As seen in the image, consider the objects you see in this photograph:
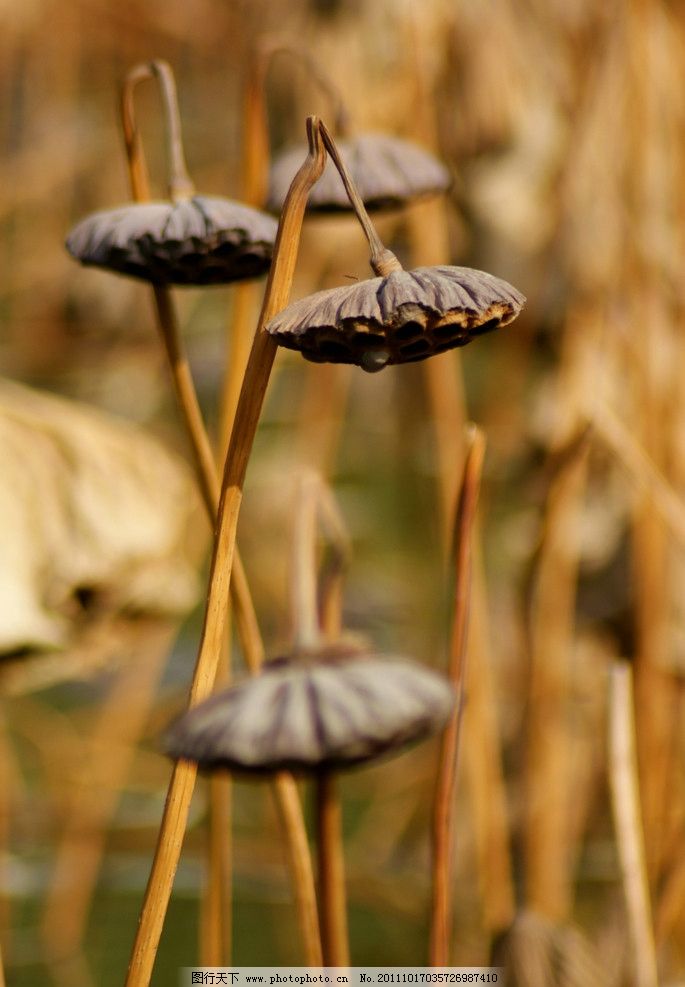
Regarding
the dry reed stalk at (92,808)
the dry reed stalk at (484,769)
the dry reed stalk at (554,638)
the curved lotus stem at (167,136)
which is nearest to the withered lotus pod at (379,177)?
the curved lotus stem at (167,136)

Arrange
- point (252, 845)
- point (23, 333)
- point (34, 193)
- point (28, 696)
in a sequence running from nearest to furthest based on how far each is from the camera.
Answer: point (252, 845) → point (28, 696) → point (23, 333) → point (34, 193)

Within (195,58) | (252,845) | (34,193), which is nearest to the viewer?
(252,845)

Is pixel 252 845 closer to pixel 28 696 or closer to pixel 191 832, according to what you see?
pixel 191 832

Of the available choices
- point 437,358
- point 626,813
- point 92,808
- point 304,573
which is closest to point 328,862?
point 304,573

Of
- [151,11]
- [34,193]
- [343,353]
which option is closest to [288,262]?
[343,353]

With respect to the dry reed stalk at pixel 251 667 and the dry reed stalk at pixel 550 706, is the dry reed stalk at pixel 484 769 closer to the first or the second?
the dry reed stalk at pixel 550 706

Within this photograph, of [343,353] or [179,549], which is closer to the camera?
[343,353]
